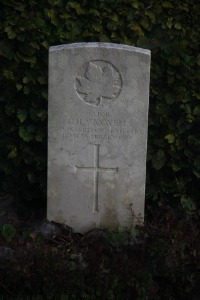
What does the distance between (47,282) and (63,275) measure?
0.12m

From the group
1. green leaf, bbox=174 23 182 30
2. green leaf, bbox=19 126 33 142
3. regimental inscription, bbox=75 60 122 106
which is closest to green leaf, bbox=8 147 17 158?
green leaf, bbox=19 126 33 142

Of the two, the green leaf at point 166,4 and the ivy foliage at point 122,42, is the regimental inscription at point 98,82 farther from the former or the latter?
the green leaf at point 166,4

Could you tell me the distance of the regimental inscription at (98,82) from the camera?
13.6 feet

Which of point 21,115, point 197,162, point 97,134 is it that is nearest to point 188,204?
point 197,162

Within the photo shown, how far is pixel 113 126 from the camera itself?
425 centimetres

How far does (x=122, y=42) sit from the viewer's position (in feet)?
15.4

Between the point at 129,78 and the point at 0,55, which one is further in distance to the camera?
Answer: the point at 0,55

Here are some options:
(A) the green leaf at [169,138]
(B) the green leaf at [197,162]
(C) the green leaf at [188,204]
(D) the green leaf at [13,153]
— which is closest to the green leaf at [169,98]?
(A) the green leaf at [169,138]

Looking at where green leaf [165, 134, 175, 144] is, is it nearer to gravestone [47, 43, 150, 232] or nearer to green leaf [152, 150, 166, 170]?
green leaf [152, 150, 166, 170]

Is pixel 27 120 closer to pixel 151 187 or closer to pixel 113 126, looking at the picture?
pixel 113 126

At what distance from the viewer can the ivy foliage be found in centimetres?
461

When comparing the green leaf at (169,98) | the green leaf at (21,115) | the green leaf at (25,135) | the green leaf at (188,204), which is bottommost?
the green leaf at (188,204)

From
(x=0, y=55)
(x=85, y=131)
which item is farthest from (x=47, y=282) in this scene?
(x=0, y=55)

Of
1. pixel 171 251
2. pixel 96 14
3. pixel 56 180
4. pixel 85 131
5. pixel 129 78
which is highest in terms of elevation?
pixel 96 14
